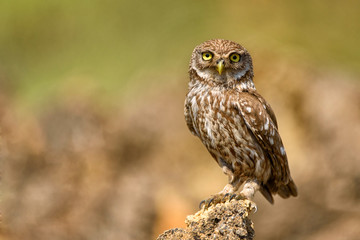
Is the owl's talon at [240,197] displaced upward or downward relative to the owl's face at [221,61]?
downward

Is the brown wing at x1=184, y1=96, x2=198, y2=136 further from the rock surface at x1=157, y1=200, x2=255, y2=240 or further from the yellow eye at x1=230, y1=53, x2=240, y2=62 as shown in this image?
the rock surface at x1=157, y1=200, x2=255, y2=240

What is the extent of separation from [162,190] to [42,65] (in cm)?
519

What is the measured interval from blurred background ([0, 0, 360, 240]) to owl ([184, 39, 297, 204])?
5201mm

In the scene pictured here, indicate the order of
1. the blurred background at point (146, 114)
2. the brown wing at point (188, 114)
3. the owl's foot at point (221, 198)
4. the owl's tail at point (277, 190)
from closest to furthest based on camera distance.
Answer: the owl's foot at point (221, 198)
the brown wing at point (188, 114)
the owl's tail at point (277, 190)
the blurred background at point (146, 114)

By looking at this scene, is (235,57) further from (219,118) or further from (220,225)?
(220,225)

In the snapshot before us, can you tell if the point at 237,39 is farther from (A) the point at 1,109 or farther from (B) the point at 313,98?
(A) the point at 1,109

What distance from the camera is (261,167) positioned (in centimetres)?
633

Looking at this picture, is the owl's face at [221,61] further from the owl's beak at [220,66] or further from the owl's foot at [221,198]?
the owl's foot at [221,198]

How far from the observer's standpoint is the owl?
238 inches

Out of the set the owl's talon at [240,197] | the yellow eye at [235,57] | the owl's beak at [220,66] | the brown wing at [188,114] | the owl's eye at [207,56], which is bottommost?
the owl's talon at [240,197]

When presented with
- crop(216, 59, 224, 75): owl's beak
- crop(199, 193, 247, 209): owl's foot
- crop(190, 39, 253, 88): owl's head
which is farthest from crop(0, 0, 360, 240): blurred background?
crop(216, 59, 224, 75): owl's beak

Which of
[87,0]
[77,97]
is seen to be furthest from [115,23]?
[77,97]

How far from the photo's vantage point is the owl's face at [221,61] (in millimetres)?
5941

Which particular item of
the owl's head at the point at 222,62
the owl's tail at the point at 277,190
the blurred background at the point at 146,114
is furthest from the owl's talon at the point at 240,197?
the blurred background at the point at 146,114
